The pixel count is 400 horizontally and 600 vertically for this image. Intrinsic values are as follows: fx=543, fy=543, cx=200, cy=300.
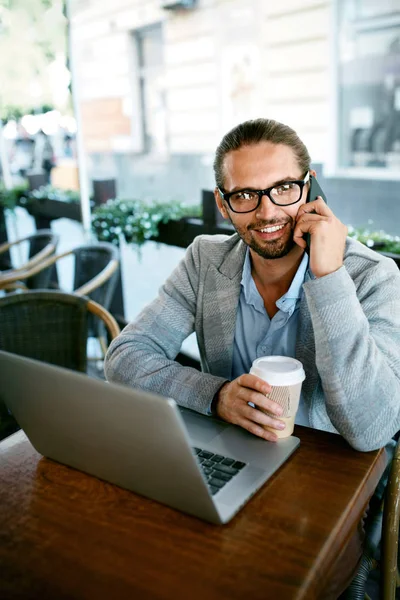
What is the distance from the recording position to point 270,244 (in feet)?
4.97

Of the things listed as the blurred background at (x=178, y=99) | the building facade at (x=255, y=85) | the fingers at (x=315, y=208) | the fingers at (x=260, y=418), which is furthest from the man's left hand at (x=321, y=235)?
the building facade at (x=255, y=85)

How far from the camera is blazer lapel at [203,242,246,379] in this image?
1.63 m

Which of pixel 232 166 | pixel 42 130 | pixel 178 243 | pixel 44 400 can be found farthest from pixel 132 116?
pixel 44 400

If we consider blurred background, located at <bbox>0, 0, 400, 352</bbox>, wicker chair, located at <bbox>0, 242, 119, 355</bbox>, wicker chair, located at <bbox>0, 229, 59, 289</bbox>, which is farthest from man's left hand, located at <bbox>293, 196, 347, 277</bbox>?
wicker chair, located at <bbox>0, 229, 59, 289</bbox>

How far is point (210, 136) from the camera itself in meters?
4.13

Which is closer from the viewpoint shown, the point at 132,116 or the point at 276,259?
the point at 276,259

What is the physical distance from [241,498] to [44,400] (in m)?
0.40

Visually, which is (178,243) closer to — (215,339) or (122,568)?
(215,339)

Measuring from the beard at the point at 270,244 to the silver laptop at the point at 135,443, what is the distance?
0.55 m

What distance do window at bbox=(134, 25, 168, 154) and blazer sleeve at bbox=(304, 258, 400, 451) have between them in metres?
3.50

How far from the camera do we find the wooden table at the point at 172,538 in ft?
2.69

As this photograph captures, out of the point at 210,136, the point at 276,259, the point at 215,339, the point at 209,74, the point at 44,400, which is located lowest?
the point at 215,339

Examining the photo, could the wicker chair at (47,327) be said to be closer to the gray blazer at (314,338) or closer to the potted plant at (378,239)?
the gray blazer at (314,338)

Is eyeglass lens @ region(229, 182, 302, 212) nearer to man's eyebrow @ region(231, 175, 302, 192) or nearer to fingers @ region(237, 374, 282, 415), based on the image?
man's eyebrow @ region(231, 175, 302, 192)
